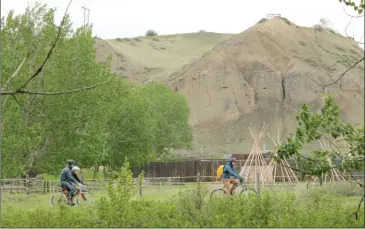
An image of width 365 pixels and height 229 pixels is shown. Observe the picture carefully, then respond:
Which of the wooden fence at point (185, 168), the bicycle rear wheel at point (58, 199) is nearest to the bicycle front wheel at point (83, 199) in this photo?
the bicycle rear wheel at point (58, 199)

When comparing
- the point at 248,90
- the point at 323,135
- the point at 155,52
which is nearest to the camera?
the point at 323,135

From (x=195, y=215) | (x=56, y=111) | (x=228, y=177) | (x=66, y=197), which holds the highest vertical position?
(x=56, y=111)

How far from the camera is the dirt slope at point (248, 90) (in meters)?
A: 71.2

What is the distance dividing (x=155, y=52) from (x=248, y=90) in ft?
149

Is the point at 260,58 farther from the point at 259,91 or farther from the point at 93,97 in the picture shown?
the point at 93,97

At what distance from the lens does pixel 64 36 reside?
2844 cm

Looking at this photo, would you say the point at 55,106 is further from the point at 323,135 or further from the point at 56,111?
the point at 323,135

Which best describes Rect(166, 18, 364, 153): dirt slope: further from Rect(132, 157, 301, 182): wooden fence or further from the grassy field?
the grassy field

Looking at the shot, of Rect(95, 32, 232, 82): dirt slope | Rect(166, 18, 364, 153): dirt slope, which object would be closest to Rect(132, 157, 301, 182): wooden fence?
Rect(166, 18, 364, 153): dirt slope

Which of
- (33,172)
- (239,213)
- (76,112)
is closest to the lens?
(239,213)

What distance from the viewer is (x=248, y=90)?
7400 cm

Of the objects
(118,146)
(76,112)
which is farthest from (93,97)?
(118,146)

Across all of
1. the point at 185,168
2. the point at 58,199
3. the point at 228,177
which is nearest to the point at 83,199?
the point at 58,199

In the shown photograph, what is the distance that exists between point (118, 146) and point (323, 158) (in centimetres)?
3578
